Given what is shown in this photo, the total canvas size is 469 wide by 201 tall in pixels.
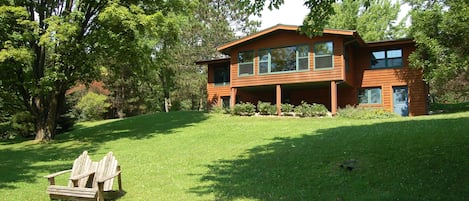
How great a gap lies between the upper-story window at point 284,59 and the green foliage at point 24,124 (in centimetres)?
1533

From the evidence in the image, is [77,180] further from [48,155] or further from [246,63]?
[246,63]

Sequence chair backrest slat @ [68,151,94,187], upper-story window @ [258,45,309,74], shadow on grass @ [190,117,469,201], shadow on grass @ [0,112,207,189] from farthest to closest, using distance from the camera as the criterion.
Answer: upper-story window @ [258,45,309,74] < shadow on grass @ [0,112,207,189] < chair backrest slat @ [68,151,94,187] < shadow on grass @ [190,117,469,201]

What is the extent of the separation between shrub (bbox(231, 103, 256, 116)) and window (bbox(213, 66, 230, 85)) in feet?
17.8

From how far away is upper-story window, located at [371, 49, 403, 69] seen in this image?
23688 mm

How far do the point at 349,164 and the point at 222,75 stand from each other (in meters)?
21.9

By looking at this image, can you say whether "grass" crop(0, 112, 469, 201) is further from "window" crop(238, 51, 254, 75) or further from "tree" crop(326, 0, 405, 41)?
"tree" crop(326, 0, 405, 41)

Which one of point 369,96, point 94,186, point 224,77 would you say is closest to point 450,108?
point 369,96

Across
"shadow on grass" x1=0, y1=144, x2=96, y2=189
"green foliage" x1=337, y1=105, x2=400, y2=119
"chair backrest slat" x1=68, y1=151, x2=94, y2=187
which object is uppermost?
"green foliage" x1=337, y1=105, x2=400, y2=119

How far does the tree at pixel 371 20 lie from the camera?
45594mm

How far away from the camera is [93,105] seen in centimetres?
3469

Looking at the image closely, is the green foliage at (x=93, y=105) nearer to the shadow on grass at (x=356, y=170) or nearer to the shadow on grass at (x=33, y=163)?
the shadow on grass at (x=33, y=163)

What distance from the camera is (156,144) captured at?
591 inches

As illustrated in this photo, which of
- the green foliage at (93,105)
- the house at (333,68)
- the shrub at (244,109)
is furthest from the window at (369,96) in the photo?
the green foliage at (93,105)

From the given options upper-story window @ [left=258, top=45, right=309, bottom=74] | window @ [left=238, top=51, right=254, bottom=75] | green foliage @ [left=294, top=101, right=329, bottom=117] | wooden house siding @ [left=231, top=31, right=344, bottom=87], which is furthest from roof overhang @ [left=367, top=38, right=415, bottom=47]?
window @ [left=238, top=51, right=254, bottom=75]
